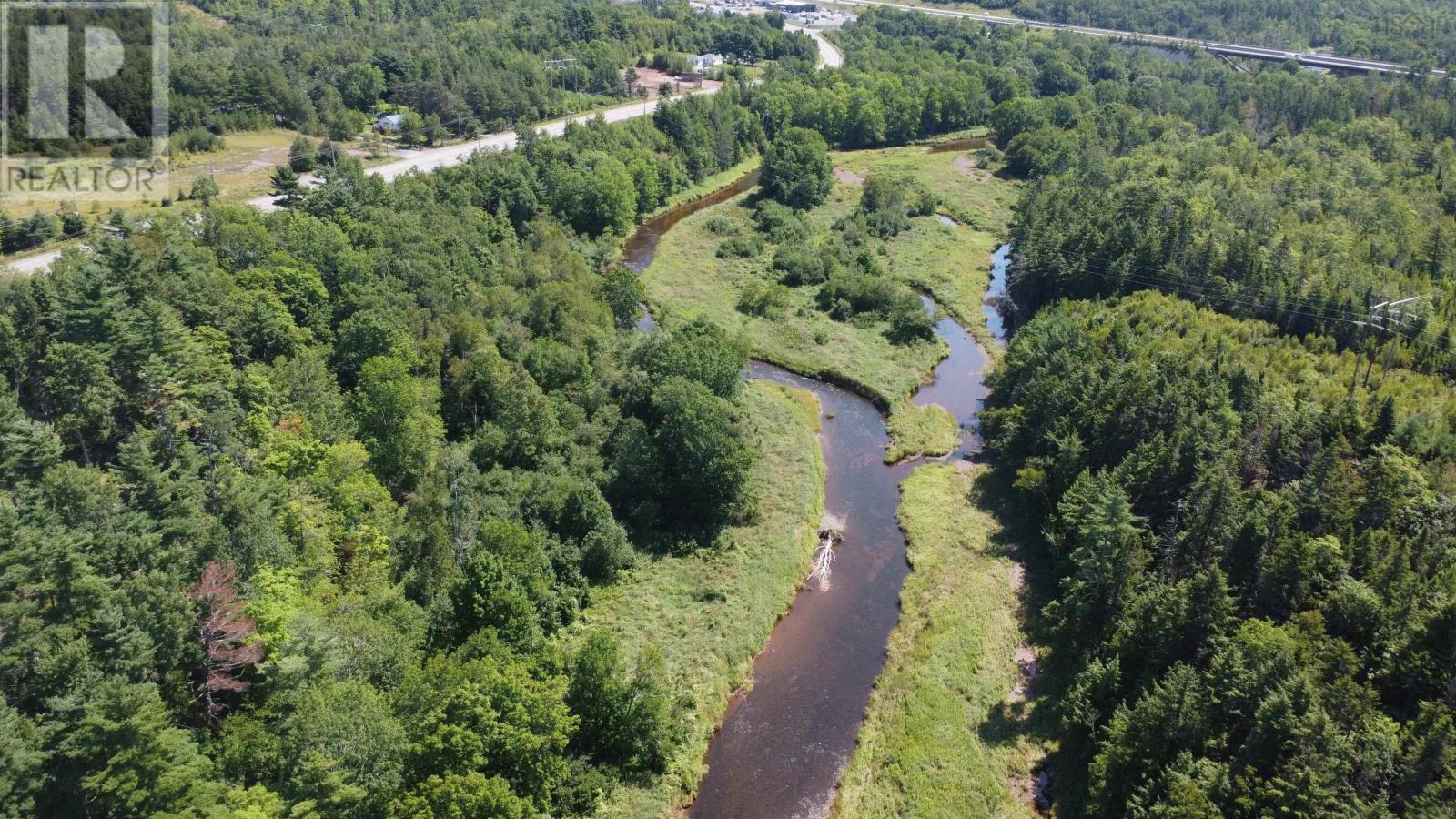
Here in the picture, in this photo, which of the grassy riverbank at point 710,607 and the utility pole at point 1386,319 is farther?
the utility pole at point 1386,319

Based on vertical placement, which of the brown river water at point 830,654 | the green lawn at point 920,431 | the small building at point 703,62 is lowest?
the brown river water at point 830,654

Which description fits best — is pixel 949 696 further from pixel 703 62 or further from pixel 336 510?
pixel 703 62

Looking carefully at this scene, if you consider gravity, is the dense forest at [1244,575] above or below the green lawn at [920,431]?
above

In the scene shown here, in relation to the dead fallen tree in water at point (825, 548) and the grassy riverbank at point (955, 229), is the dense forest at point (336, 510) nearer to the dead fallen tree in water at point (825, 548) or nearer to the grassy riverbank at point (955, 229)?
the dead fallen tree in water at point (825, 548)

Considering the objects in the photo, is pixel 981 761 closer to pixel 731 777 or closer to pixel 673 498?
pixel 731 777

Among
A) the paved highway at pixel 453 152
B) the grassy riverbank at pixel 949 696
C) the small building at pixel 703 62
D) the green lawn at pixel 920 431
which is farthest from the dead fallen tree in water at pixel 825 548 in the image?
the small building at pixel 703 62

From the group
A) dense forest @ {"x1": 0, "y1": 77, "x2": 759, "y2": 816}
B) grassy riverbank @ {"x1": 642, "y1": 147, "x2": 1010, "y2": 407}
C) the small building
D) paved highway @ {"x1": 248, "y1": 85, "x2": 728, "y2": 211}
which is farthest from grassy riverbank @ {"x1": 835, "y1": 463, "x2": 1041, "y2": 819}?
the small building

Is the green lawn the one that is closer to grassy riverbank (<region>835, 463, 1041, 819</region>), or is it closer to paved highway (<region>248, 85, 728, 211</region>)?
grassy riverbank (<region>835, 463, 1041, 819</region>)
